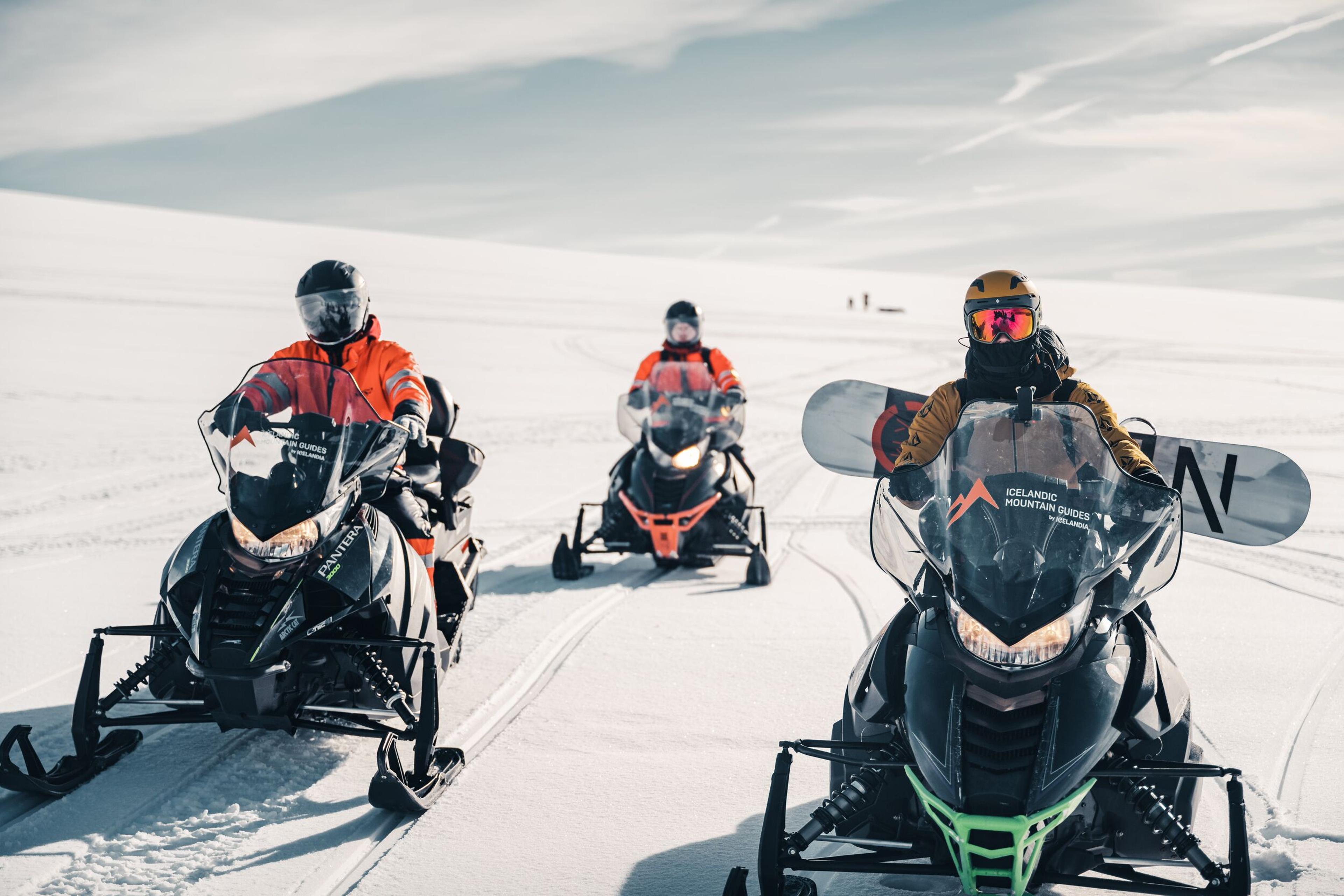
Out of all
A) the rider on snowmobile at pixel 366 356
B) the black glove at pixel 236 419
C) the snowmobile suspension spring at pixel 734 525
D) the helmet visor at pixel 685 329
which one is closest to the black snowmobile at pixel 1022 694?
the black glove at pixel 236 419

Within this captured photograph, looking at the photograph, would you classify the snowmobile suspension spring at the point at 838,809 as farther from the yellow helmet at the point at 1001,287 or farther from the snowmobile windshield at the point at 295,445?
the snowmobile windshield at the point at 295,445

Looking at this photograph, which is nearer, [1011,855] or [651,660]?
[1011,855]

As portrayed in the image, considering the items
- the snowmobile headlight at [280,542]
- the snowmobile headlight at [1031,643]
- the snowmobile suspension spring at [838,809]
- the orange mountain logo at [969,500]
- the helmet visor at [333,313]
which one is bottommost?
the snowmobile suspension spring at [838,809]

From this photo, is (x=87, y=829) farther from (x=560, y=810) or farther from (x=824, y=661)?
(x=824, y=661)

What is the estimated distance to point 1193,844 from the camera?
2949 mm

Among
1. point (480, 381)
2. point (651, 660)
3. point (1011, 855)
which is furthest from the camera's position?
point (480, 381)

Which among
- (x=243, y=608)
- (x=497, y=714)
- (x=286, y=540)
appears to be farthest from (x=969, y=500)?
(x=497, y=714)

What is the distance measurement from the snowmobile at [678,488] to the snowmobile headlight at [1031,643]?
522cm

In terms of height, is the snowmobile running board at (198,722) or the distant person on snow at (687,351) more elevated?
the distant person on snow at (687,351)

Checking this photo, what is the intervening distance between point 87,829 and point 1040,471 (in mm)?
3355

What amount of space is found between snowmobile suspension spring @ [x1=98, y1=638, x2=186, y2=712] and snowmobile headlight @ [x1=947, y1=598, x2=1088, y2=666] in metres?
2.96

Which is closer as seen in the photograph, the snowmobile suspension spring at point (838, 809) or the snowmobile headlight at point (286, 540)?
the snowmobile suspension spring at point (838, 809)

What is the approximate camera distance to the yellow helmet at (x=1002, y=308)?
142 inches

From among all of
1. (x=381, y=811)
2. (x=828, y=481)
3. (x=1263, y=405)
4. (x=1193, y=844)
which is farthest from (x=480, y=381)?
(x=1193, y=844)
